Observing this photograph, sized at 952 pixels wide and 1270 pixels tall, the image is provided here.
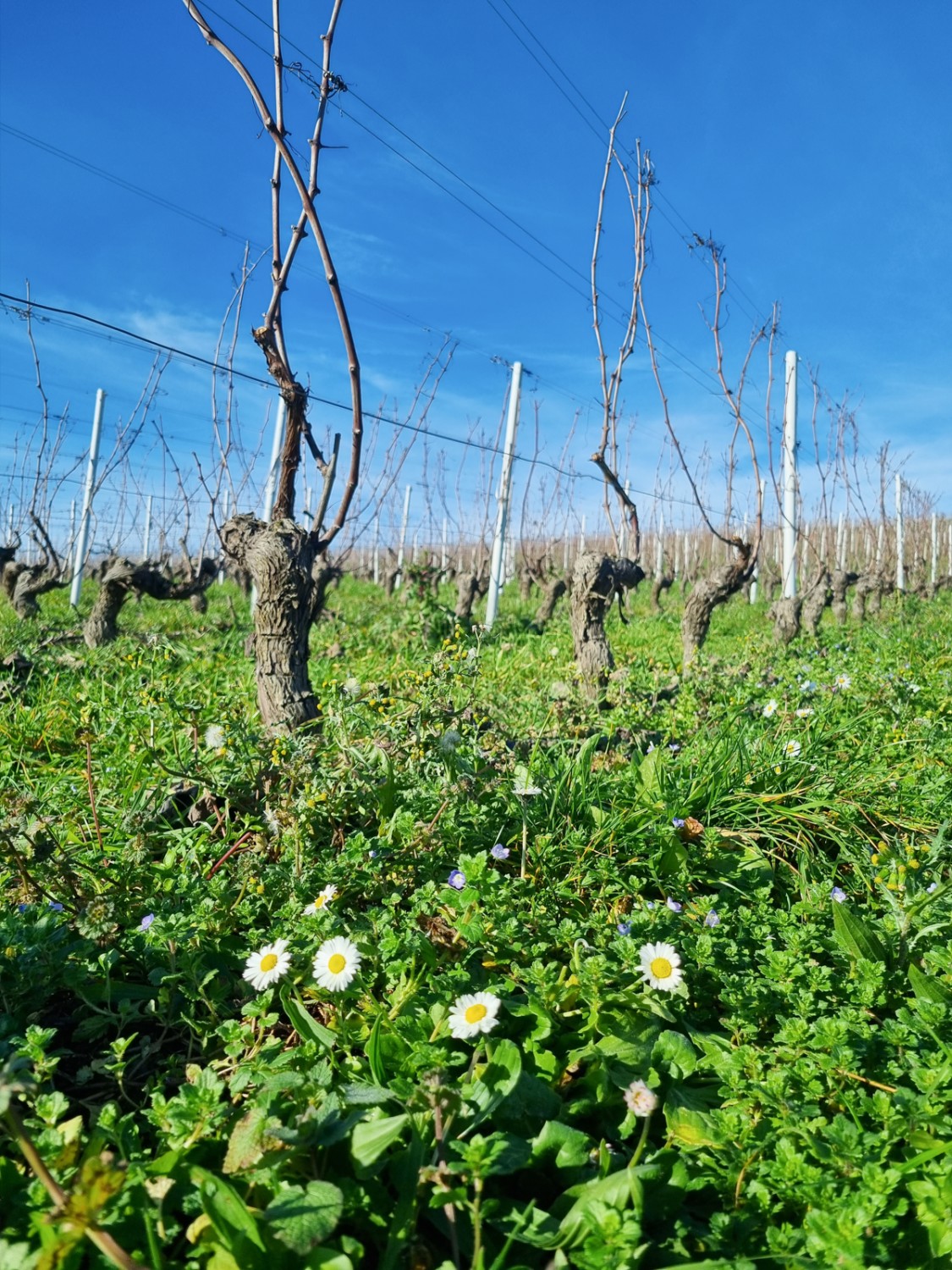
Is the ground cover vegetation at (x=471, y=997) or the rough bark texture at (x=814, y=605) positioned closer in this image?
the ground cover vegetation at (x=471, y=997)

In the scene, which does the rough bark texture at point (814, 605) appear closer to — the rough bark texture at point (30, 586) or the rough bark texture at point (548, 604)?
the rough bark texture at point (548, 604)

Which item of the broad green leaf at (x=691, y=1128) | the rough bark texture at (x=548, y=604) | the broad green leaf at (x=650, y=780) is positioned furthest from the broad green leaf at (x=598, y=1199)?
the rough bark texture at (x=548, y=604)

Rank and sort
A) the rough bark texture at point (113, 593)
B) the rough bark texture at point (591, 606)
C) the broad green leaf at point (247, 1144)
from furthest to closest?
the rough bark texture at point (113, 593), the rough bark texture at point (591, 606), the broad green leaf at point (247, 1144)

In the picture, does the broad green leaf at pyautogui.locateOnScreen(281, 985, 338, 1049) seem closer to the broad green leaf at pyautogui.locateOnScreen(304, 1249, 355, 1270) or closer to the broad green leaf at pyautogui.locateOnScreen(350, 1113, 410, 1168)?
the broad green leaf at pyautogui.locateOnScreen(350, 1113, 410, 1168)

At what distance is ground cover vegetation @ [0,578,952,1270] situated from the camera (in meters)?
1.04

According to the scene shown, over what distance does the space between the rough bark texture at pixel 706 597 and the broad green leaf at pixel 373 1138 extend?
21.8ft

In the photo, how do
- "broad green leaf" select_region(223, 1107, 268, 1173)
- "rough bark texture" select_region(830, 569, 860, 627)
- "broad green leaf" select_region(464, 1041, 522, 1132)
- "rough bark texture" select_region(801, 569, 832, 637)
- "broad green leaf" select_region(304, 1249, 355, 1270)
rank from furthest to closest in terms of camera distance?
1. "rough bark texture" select_region(830, 569, 860, 627)
2. "rough bark texture" select_region(801, 569, 832, 637)
3. "broad green leaf" select_region(464, 1041, 522, 1132)
4. "broad green leaf" select_region(223, 1107, 268, 1173)
5. "broad green leaf" select_region(304, 1249, 355, 1270)

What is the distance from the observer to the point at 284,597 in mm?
3281

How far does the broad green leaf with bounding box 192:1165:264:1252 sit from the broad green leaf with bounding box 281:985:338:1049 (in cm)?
36

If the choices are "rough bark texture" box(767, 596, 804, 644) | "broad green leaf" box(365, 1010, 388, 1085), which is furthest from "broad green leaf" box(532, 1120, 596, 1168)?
"rough bark texture" box(767, 596, 804, 644)

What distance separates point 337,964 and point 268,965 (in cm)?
15

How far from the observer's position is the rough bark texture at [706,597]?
756cm

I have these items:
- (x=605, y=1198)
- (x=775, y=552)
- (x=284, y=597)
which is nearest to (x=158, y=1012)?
(x=605, y=1198)

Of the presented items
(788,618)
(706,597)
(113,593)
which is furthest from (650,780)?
(788,618)
